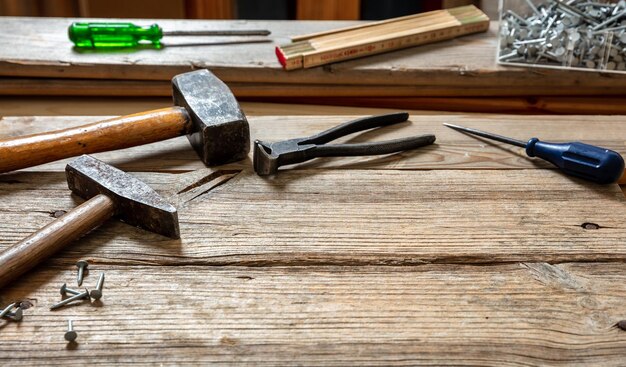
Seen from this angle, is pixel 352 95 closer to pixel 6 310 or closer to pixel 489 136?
pixel 489 136

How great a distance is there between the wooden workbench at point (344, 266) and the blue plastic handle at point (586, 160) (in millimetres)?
19

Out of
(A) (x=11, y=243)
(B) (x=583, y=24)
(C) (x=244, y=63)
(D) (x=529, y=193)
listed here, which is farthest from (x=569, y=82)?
(A) (x=11, y=243)

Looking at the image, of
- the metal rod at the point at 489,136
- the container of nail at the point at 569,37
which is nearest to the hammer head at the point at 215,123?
the metal rod at the point at 489,136

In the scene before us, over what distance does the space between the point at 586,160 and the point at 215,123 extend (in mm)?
524

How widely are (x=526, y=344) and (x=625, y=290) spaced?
16 cm

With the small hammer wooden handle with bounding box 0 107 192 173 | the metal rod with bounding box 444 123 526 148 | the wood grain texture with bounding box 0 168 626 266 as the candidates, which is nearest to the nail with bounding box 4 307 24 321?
the wood grain texture with bounding box 0 168 626 266

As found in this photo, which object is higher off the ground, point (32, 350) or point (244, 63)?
point (244, 63)

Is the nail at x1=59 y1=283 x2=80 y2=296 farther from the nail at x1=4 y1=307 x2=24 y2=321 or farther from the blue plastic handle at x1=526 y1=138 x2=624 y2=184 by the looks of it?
Result: the blue plastic handle at x1=526 y1=138 x2=624 y2=184

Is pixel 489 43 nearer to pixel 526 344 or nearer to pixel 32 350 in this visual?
pixel 526 344

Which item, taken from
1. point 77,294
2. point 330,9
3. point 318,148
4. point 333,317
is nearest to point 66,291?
point 77,294

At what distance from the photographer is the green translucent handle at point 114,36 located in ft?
4.79

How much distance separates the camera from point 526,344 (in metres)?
0.69

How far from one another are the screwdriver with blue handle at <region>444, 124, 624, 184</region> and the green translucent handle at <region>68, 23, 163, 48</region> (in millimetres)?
859

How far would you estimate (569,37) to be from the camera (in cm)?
137
